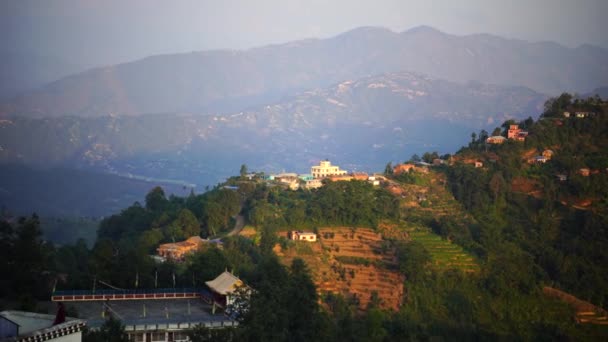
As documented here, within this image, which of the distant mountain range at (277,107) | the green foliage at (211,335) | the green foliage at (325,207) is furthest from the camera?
the distant mountain range at (277,107)

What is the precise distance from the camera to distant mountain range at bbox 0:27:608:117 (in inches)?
3189

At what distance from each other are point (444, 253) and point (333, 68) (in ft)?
225

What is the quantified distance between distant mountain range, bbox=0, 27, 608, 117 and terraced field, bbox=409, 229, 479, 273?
5248 centimetres

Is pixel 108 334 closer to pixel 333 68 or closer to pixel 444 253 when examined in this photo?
pixel 444 253

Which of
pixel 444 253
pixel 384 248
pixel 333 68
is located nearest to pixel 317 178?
pixel 384 248

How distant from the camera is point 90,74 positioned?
245 ft

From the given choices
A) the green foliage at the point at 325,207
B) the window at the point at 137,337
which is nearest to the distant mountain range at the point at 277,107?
the green foliage at the point at 325,207

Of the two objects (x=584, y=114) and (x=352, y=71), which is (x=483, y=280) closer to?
(x=584, y=114)

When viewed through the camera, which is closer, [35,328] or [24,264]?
[35,328]

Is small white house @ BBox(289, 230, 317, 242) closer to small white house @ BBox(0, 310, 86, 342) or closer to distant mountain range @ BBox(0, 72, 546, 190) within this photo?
small white house @ BBox(0, 310, 86, 342)

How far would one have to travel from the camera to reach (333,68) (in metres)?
91.0

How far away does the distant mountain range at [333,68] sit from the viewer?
266 feet

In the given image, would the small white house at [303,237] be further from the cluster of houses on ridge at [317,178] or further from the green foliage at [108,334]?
the green foliage at [108,334]

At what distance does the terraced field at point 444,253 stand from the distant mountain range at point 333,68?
52.5m
